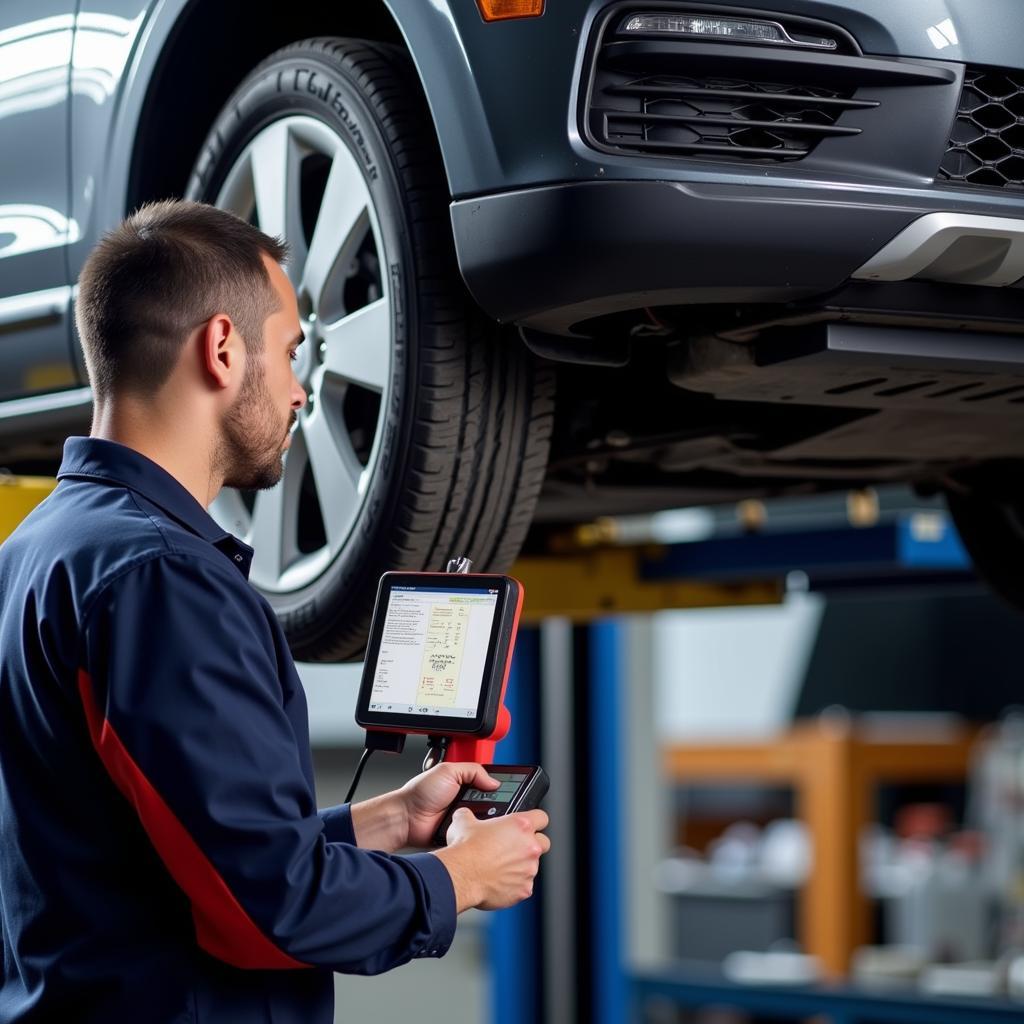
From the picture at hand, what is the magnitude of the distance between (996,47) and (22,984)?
57.0 inches

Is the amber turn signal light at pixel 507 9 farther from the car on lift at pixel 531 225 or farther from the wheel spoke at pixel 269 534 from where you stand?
the wheel spoke at pixel 269 534

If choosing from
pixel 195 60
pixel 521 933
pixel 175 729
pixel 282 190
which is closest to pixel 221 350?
pixel 175 729

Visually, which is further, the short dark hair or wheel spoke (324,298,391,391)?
wheel spoke (324,298,391,391)

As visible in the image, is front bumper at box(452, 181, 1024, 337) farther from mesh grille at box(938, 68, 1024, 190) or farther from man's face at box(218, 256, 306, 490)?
man's face at box(218, 256, 306, 490)

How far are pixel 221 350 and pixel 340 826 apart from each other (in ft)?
1.73

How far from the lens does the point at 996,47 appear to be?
6.53 feet

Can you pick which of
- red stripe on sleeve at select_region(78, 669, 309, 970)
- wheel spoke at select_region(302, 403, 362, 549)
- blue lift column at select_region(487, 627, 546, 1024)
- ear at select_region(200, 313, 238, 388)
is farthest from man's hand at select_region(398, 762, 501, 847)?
blue lift column at select_region(487, 627, 546, 1024)

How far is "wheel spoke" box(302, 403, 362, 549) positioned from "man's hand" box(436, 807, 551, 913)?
2.20ft

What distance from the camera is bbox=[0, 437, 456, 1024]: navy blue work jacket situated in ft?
4.74

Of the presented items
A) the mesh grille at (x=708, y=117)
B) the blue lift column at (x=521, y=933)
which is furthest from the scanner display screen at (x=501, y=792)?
the blue lift column at (x=521, y=933)

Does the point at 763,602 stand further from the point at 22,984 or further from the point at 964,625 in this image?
the point at 964,625

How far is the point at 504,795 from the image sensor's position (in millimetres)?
1729

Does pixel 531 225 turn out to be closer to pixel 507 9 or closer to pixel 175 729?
pixel 507 9

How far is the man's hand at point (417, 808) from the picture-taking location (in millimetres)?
1758
